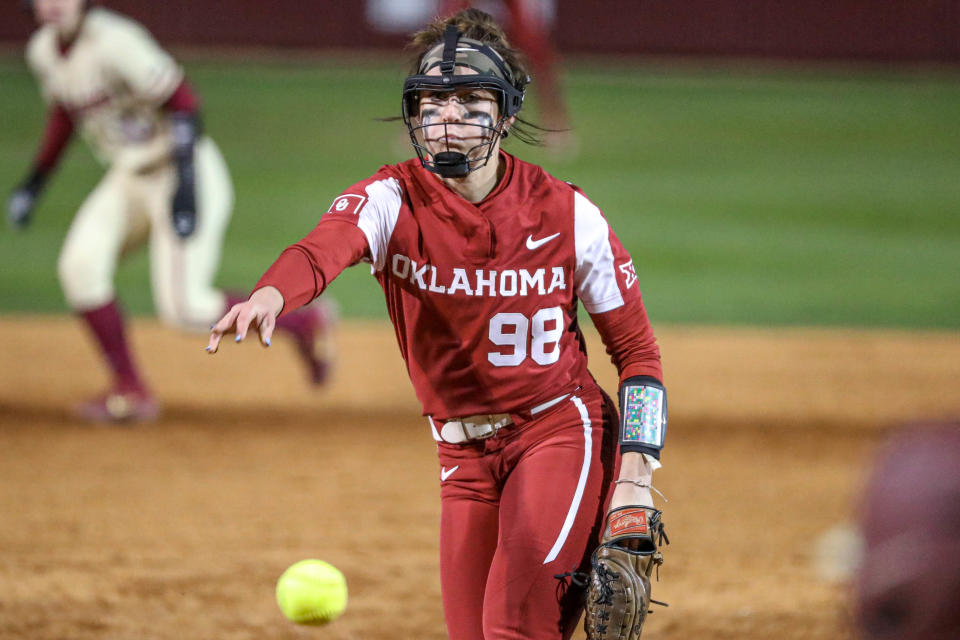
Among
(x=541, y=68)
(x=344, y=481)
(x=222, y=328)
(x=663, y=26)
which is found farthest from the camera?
(x=663, y=26)

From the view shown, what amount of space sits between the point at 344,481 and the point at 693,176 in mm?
10539

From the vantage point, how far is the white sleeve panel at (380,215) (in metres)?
3.20

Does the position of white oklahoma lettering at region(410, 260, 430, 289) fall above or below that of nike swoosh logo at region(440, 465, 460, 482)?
above

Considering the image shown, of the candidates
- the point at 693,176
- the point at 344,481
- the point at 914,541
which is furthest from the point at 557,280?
the point at 693,176

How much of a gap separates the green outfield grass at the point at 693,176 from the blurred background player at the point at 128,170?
3506mm

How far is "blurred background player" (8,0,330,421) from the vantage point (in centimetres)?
685

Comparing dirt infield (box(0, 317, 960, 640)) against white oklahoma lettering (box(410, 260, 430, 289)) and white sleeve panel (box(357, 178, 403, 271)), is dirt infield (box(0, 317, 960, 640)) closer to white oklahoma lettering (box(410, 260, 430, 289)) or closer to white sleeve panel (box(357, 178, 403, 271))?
white oklahoma lettering (box(410, 260, 430, 289))

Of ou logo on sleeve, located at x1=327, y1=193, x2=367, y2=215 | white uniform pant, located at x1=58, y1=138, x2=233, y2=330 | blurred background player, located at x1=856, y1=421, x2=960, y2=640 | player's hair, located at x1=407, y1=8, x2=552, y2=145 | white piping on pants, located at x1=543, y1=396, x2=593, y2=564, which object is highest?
white uniform pant, located at x1=58, y1=138, x2=233, y2=330

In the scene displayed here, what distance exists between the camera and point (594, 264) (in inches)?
131

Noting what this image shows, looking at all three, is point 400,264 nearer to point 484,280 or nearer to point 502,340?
point 484,280

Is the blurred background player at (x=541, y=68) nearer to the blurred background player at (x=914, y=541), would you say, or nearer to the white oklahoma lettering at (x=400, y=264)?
the white oklahoma lettering at (x=400, y=264)

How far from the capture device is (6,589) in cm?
475

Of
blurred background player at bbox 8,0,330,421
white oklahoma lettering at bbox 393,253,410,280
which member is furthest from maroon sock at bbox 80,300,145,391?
white oklahoma lettering at bbox 393,253,410,280

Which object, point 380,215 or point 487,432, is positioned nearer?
point 380,215
